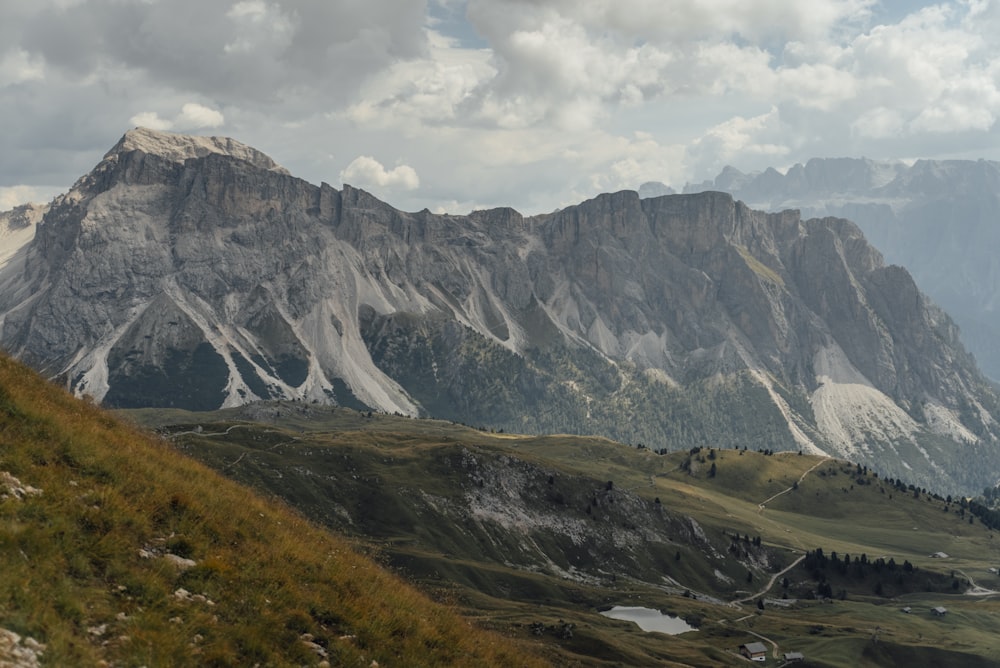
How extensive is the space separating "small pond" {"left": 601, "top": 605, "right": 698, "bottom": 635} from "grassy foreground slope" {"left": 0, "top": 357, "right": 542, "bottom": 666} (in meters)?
153

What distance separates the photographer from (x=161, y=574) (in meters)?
23.1

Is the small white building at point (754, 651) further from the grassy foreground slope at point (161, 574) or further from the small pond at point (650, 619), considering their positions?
the grassy foreground slope at point (161, 574)

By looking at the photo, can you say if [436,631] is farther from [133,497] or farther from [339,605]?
[133,497]

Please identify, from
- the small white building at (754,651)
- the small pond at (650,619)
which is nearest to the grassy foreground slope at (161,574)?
the small white building at (754,651)

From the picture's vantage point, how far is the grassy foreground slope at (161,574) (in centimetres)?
2034

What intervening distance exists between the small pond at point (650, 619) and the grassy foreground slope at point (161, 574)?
15271cm

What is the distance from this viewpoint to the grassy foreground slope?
2034cm

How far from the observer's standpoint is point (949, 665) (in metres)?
166

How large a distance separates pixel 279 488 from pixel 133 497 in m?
171

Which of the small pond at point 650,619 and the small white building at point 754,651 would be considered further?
the small pond at point 650,619

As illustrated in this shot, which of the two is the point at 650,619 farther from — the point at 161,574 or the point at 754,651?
the point at 161,574

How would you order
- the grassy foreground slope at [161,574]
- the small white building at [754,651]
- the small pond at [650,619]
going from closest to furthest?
the grassy foreground slope at [161,574]
the small white building at [754,651]
the small pond at [650,619]

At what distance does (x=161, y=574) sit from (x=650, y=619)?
558 feet

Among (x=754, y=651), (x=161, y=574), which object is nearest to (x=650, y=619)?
(x=754, y=651)
